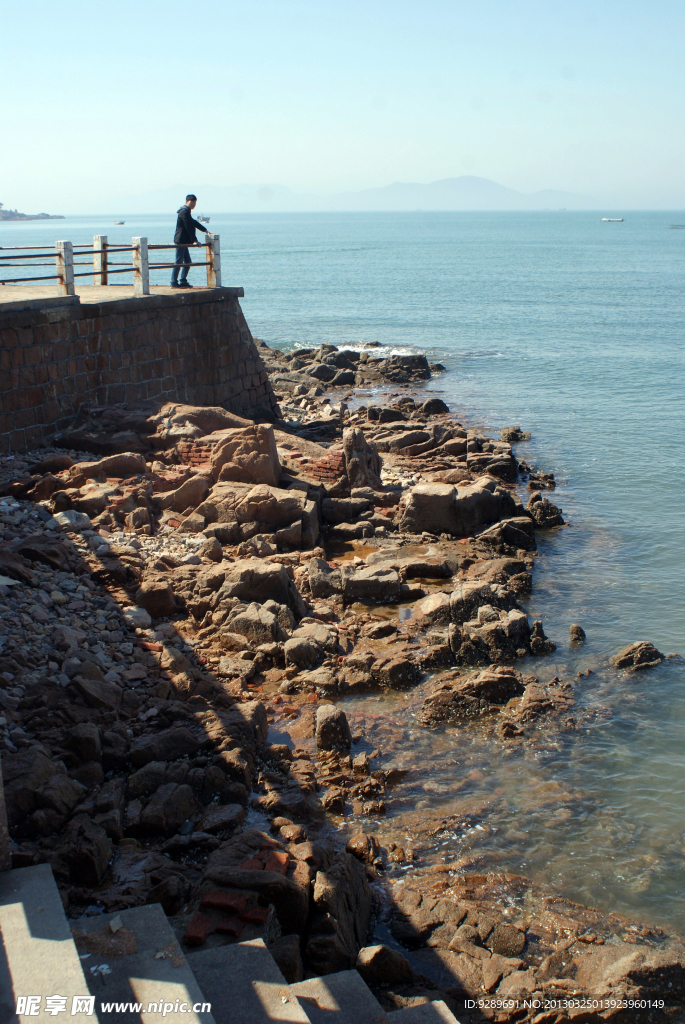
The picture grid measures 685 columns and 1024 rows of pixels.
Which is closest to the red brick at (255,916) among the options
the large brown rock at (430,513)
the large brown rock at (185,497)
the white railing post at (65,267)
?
the large brown rock at (185,497)

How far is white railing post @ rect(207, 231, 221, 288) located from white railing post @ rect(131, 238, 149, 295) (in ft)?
6.57

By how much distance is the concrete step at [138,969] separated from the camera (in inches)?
125

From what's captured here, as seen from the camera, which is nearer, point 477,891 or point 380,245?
point 477,891

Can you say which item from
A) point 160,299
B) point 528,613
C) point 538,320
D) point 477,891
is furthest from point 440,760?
point 538,320

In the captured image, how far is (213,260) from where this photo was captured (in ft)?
55.6

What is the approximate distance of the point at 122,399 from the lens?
14242mm

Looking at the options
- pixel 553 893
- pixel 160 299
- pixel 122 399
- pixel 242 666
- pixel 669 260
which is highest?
pixel 669 260

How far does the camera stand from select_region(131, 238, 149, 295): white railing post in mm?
14648

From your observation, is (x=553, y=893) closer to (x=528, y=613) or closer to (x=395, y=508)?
(x=528, y=613)

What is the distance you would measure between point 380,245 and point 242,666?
416 feet

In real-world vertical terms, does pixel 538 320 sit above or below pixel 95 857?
above

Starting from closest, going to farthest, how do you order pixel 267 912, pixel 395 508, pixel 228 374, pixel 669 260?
pixel 267 912
pixel 395 508
pixel 228 374
pixel 669 260

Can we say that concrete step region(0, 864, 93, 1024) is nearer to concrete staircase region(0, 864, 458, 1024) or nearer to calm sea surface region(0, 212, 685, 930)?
concrete staircase region(0, 864, 458, 1024)

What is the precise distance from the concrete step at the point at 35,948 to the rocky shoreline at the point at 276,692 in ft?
2.95
